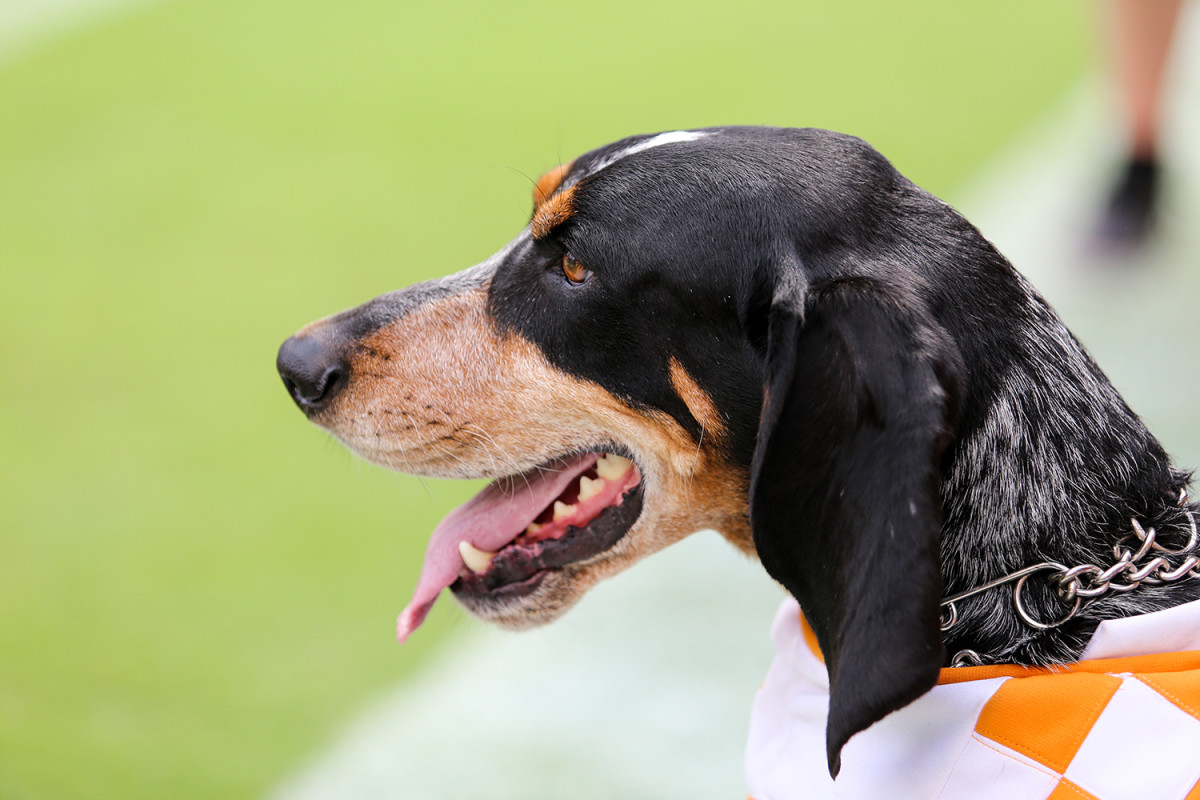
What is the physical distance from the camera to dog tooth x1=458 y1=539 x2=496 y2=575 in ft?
9.64

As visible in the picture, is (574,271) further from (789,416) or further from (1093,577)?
(1093,577)

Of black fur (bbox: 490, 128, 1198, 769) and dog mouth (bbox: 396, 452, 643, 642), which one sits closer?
black fur (bbox: 490, 128, 1198, 769)

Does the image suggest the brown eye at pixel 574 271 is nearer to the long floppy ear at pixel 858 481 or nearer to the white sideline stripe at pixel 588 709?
the long floppy ear at pixel 858 481

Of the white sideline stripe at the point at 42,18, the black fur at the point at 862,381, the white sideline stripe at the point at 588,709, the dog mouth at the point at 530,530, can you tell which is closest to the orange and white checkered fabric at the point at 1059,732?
the black fur at the point at 862,381

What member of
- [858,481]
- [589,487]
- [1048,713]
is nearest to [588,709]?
[589,487]

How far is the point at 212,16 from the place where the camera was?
1051 cm

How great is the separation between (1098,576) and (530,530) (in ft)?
4.55

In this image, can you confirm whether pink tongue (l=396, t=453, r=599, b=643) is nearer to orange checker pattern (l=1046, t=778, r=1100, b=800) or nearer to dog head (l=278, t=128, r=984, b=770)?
dog head (l=278, t=128, r=984, b=770)

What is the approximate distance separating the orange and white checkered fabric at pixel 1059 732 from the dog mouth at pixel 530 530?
85 centimetres

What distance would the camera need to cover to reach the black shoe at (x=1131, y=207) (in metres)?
6.45

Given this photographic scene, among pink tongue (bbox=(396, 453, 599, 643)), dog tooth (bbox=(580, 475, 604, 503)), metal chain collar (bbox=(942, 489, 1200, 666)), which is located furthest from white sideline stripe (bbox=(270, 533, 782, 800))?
metal chain collar (bbox=(942, 489, 1200, 666))

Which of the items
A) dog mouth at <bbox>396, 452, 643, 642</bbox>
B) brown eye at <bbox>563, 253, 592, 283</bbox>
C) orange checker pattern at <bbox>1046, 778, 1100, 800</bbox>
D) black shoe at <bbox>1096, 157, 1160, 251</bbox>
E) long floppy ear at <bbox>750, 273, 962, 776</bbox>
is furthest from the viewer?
black shoe at <bbox>1096, 157, 1160, 251</bbox>

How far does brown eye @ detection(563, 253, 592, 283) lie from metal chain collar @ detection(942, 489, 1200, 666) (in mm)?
1096

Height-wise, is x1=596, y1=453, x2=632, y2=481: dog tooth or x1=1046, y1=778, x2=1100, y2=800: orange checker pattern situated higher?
x1=596, y1=453, x2=632, y2=481: dog tooth
